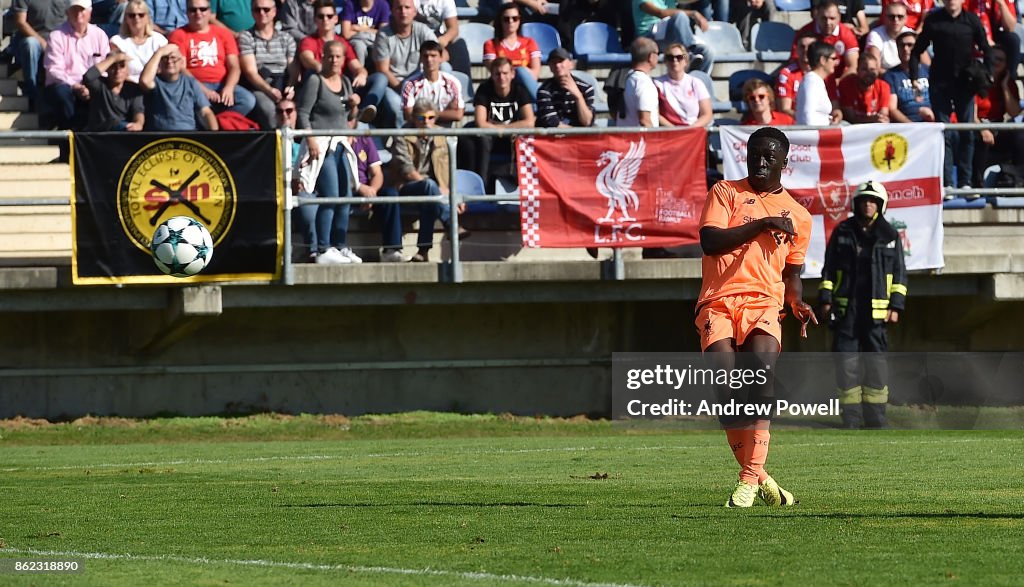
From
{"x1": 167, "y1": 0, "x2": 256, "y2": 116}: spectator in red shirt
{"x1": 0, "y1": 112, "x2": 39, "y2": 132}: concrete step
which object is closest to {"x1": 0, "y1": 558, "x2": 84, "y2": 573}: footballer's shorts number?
{"x1": 167, "y1": 0, "x2": 256, "y2": 116}: spectator in red shirt

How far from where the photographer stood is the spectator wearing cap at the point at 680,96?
18703 millimetres

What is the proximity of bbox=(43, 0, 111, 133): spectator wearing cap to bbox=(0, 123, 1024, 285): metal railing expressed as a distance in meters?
1.43

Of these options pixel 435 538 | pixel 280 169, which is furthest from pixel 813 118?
pixel 435 538

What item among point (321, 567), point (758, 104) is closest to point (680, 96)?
point (758, 104)

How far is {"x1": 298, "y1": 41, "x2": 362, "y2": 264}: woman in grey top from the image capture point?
1691 centimetres

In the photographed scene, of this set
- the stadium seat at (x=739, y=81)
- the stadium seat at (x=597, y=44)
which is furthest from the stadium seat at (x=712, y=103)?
the stadium seat at (x=597, y=44)

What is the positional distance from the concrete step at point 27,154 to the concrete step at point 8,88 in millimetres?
1491

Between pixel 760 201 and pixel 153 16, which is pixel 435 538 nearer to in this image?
pixel 760 201

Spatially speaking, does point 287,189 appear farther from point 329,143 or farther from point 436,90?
point 436,90

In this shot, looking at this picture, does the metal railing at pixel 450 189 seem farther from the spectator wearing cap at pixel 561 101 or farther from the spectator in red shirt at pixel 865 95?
the spectator in red shirt at pixel 865 95

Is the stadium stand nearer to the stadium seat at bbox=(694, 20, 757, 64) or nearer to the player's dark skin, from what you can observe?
the stadium seat at bbox=(694, 20, 757, 64)

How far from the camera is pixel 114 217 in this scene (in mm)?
16188

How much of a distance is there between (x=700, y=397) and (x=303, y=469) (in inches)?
228

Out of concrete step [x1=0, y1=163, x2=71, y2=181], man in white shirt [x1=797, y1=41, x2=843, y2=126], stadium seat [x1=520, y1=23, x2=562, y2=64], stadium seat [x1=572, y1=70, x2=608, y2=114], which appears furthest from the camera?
stadium seat [x1=520, y1=23, x2=562, y2=64]
